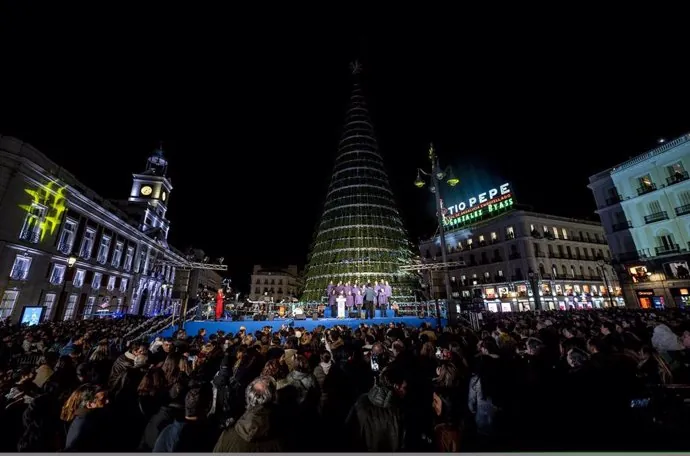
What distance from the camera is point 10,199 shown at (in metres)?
22.8

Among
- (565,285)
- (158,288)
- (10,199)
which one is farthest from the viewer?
(158,288)

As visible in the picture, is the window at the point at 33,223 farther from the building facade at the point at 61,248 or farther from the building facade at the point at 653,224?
the building facade at the point at 653,224

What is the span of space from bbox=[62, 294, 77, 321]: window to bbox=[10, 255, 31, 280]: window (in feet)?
23.0

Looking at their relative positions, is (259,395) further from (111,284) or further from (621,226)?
(111,284)

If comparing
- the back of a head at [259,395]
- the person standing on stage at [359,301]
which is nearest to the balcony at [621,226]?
the person standing on stage at [359,301]

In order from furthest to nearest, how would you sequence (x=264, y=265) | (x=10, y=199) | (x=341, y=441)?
(x=264, y=265) < (x=10, y=199) < (x=341, y=441)

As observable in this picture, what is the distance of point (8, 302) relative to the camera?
23250mm

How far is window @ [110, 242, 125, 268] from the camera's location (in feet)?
130

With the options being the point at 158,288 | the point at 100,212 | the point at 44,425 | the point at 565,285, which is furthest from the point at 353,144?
the point at 158,288

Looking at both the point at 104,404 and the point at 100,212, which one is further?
the point at 100,212

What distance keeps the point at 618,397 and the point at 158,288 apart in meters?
66.4

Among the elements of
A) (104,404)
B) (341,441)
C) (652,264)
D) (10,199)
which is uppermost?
(10,199)

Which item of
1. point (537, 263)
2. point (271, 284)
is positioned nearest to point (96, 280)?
point (537, 263)

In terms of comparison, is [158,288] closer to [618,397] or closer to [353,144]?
[353,144]
